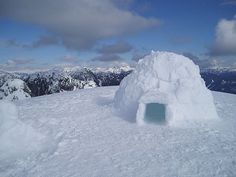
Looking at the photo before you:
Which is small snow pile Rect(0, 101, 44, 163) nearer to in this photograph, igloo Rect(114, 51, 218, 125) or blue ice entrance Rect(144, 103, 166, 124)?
igloo Rect(114, 51, 218, 125)

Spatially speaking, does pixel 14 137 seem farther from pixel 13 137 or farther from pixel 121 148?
pixel 121 148

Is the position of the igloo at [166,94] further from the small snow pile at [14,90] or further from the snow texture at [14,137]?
the small snow pile at [14,90]

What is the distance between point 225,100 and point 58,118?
10.9 metres

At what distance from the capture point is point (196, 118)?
1323 cm

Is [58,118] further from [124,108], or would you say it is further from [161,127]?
[161,127]

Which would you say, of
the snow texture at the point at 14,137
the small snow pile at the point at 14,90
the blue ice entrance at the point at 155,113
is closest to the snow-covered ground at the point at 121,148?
the snow texture at the point at 14,137

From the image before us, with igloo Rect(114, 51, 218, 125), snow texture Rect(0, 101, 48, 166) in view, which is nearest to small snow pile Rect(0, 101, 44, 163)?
snow texture Rect(0, 101, 48, 166)

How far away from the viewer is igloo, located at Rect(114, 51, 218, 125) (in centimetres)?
1293

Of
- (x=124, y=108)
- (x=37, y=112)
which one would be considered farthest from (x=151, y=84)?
(x=37, y=112)

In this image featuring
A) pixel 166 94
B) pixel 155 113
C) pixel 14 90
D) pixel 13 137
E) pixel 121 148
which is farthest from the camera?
pixel 14 90

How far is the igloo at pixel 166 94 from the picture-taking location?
12930mm

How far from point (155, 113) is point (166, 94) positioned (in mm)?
1203

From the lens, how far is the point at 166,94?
42.6 feet

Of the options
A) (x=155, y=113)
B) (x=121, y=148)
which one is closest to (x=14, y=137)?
(x=121, y=148)
